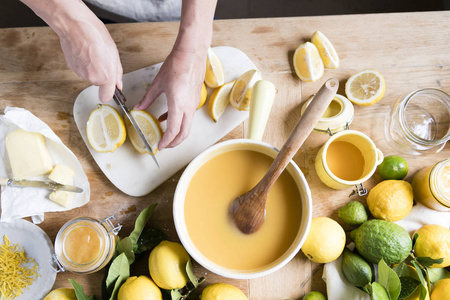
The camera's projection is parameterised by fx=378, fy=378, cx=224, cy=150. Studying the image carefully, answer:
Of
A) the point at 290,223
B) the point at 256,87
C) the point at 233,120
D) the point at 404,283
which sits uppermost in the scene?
the point at 256,87

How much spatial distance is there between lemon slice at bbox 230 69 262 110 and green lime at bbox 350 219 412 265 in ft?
1.53

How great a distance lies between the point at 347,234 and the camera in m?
1.07

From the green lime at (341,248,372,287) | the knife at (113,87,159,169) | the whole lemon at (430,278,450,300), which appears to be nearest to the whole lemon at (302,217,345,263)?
the green lime at (341,248,372,287)

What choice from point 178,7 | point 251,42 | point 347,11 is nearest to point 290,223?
point 251,42

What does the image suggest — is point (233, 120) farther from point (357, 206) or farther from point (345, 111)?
point (357, 206)

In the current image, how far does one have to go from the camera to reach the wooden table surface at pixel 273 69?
3.55ft

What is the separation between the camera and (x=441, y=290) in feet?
3.14

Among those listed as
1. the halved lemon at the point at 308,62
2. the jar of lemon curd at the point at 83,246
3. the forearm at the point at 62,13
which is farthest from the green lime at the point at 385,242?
the forearm at the point at 62,13

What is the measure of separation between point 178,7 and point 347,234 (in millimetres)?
857

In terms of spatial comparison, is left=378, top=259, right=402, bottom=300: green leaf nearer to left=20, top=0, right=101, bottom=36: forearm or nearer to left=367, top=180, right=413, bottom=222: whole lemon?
left=367, top=180, right=413, bottom=222: whole lemon

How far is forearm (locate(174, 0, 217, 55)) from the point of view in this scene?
0.96 m

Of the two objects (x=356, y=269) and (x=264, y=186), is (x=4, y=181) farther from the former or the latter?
(x=356, y=269)

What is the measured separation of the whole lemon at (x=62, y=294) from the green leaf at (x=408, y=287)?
0.85 meters

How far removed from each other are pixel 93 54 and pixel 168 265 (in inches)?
21.8
